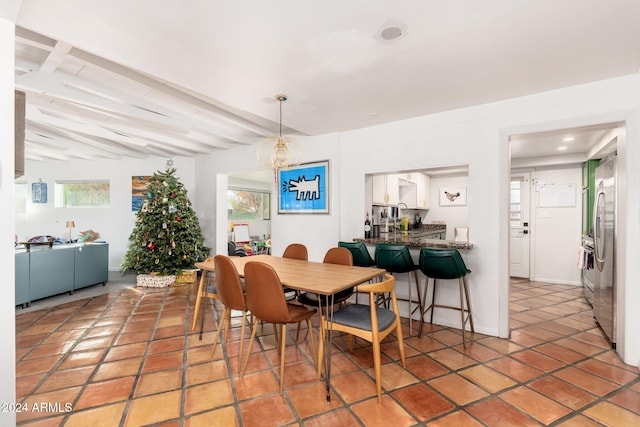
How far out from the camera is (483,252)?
10.5ft

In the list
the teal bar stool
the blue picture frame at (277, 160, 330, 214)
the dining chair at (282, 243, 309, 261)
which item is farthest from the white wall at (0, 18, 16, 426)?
the blue picture frame at (277, 160, 330, 214)

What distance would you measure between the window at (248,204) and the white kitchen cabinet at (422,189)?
15.4ft

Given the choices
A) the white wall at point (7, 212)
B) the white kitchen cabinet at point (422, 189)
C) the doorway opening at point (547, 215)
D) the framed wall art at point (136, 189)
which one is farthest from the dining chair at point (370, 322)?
the framed wall art at point (136, 189)

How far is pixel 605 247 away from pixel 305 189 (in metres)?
3.47

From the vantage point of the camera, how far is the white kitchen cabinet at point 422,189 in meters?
6.27

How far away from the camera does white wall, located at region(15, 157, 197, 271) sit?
6.52 metres

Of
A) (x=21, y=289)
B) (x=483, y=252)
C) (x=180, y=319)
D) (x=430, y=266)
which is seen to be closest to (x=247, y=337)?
(x=180, y=319)

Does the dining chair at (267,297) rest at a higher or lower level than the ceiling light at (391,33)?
lower

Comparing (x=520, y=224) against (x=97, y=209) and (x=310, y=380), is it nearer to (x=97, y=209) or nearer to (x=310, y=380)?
(x=310, y=380)

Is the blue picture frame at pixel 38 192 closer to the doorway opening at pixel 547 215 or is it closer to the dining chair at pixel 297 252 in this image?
the dining chair at pixel 297 252

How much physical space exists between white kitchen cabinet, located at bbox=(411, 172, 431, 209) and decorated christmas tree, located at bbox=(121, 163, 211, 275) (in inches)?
173

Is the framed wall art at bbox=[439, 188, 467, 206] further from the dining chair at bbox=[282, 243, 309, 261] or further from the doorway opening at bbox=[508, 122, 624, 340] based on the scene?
the dining chair at bbox=[282, 243, 309, 261]

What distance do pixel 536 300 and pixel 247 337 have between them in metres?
4.00

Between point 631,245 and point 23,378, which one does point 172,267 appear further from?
point 631,245
